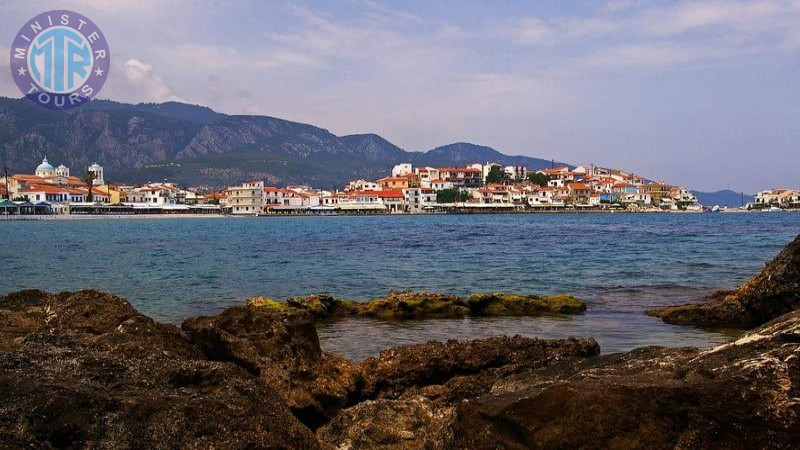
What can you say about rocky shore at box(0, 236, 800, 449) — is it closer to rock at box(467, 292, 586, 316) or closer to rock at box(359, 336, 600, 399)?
rock at box(359, 336, 600, 399)

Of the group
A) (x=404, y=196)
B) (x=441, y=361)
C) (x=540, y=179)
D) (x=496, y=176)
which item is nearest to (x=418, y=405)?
(x=441, y=361)

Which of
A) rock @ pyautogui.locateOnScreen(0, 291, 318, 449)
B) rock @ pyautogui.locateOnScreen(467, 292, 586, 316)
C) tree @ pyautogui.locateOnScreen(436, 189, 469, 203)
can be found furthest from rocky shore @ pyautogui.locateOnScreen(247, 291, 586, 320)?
tree @ pyautogui.locateOnScreen(436, 189, 469, 203)

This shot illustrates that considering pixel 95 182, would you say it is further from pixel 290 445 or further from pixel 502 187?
pixel 290 445

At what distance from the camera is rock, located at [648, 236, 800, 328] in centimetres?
1173

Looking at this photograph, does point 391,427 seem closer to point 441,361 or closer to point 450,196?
point 441,361

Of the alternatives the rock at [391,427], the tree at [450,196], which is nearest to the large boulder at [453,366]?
the rock at [391,427]

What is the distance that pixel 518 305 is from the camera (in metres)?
16.2

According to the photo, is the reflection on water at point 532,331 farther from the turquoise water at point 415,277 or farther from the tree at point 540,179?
the tree at point 540,179

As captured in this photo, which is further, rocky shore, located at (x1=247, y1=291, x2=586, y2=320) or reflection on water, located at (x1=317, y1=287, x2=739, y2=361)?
rocky shore, located at (x1=247, y1=291, x2=586, y2=320)

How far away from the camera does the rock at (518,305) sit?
52.6ft

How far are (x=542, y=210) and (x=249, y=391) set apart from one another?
152611 millimetres

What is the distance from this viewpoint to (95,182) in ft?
A: 575

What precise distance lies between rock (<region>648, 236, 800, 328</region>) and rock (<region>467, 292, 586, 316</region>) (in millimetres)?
2166

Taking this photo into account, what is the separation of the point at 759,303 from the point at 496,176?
161 meters
